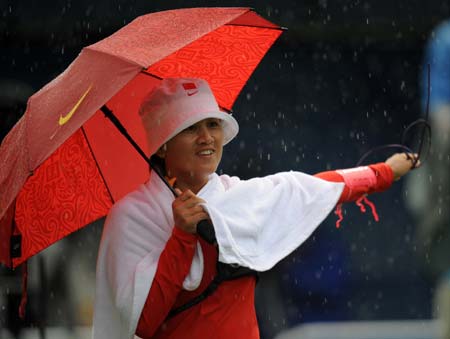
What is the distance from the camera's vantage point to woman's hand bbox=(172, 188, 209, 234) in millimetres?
3842

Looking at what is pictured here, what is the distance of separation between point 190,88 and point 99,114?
1.70ft

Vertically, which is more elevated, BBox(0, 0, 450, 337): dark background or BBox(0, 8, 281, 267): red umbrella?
BBox(0, 8, 281, 267): red umbrella

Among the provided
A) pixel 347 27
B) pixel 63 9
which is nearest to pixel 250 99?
pixel 347 27

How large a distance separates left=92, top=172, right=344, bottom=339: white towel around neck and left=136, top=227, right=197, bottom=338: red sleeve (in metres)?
0.03

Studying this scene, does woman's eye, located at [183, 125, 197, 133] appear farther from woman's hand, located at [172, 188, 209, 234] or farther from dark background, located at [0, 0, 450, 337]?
dark background, located at [0, 0, 450, 337]

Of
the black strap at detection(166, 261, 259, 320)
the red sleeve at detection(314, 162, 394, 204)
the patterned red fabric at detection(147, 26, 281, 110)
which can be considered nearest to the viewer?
the black strap at detection(166, 261, 259, 320)

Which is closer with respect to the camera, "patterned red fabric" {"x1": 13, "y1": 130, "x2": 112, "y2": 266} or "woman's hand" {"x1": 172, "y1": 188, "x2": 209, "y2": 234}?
"woman's hand" {"x1": 172, "y1": 188, "x2": 209, "y2": 234}

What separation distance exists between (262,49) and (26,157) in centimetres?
125

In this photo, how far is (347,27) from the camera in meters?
7.97

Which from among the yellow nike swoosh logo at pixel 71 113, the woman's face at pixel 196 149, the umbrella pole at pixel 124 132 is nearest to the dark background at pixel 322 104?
the umbrella pole at pixel 124 132

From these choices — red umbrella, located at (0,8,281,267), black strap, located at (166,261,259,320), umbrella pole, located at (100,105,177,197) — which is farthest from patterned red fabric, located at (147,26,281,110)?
black strap, located at (166,261,259,320)

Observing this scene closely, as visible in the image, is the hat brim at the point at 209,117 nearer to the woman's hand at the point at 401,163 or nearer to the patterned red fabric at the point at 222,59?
the patterned red fabric at the point at 222,59

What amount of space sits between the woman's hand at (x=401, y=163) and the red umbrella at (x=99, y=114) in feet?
2.25

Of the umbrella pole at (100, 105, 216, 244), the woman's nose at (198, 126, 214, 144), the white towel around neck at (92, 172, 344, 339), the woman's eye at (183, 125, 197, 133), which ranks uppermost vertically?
the woman's eye at (183, 125, 197, 133)
